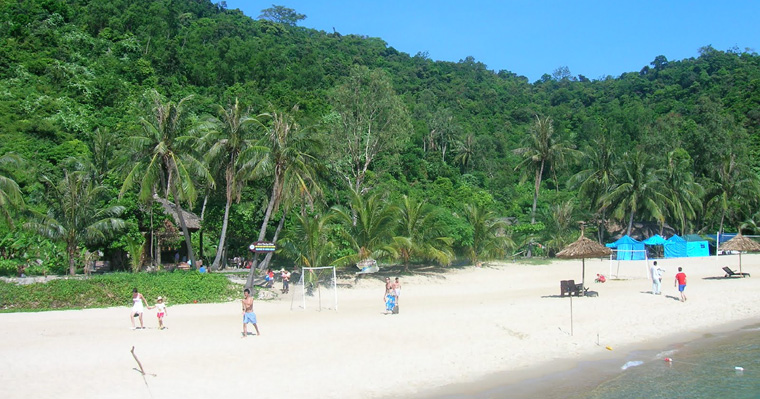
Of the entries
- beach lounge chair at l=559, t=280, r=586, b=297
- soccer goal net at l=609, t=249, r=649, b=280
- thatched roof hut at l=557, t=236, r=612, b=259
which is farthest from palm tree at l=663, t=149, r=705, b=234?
beach lounge chair at l=559, t=280, r=586, b=297

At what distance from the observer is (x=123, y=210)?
23.0 m

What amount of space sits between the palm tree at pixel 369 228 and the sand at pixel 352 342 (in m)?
1.47

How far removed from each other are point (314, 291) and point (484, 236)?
10338mm

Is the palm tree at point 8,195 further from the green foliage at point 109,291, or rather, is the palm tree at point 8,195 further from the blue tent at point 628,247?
the blue tent at point 628,247

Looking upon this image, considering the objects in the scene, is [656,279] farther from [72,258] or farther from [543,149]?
[72,258]

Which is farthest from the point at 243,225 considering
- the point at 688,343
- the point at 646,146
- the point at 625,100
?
the point at 625,100

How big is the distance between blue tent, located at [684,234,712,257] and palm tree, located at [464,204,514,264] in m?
15.6

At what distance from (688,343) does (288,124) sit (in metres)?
15.2

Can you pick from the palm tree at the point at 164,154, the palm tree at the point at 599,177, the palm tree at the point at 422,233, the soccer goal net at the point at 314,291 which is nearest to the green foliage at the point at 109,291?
the soccer goal net at the point at 314,291

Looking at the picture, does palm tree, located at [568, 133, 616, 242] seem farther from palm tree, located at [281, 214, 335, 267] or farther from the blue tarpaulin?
palm tree, located at [281, 214, 335, 267]

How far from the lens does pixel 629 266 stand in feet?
102

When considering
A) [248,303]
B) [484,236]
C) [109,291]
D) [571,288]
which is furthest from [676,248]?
[109,291]

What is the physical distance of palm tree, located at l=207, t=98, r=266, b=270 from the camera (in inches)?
837

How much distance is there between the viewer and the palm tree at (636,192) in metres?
37.9
